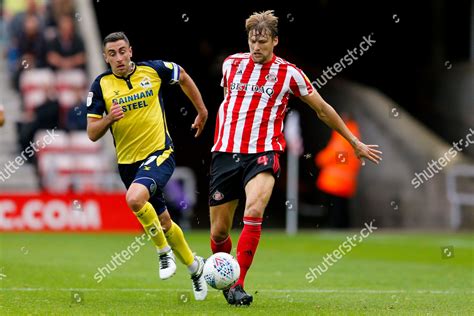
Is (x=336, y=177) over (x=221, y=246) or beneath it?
beneath

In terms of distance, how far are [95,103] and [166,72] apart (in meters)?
0.84

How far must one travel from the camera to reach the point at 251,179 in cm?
973

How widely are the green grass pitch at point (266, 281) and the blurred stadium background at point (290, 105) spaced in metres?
2.62

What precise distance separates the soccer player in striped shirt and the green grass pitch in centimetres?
90

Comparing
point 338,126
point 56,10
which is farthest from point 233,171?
point 56,10

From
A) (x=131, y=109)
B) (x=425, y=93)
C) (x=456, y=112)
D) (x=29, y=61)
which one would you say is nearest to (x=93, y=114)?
(x=131, y=109)

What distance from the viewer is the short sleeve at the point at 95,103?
10203mm

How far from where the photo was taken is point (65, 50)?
26656 mm

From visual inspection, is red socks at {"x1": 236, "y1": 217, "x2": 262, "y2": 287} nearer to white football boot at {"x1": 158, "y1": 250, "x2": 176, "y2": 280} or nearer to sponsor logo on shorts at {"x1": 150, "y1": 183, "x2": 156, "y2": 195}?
white football boot at {"x1": 158, "y1": 250, "x2": 176, "y2": 280}

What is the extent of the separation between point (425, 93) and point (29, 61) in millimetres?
11421

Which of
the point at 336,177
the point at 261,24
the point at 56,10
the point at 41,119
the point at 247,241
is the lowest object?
the point at 336,177

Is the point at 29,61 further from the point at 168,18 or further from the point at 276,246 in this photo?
the point at 276,246

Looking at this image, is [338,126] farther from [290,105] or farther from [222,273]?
[290,105]

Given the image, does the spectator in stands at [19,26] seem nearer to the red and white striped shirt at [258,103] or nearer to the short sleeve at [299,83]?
the red and white striped shirt at [258,103]
